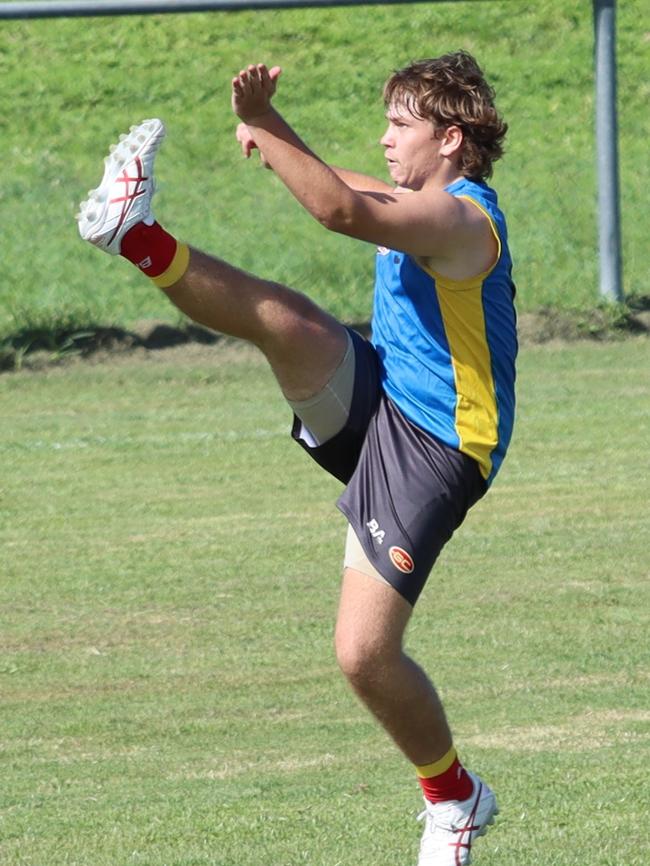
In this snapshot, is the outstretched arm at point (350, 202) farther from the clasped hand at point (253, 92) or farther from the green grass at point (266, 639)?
the green grass at point (266, 639)

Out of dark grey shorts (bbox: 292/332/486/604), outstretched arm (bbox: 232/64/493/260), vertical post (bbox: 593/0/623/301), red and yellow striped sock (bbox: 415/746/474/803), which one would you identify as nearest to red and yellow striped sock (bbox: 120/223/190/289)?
outstretched arm (bbox: 232/64/493/260)

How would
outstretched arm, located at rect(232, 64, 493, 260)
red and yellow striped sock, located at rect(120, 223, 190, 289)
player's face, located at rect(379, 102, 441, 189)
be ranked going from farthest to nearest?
player's face, located at rect(379, 102, 441, 189), red and yellow striped sock, located at rect(120, 223, 190, 289), outstretched arm, located at rect(232, 64, 493, 260)

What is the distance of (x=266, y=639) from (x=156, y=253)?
10.9 ft

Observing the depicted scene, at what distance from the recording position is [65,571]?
9484 mm

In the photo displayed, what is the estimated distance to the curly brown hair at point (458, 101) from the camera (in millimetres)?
5348

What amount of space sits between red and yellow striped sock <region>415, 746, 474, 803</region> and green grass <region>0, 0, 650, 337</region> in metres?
9.77

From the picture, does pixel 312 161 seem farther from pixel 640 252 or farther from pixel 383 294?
pixel 640 252

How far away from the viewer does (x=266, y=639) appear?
831 cm

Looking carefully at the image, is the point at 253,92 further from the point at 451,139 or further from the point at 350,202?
the point at 451,139

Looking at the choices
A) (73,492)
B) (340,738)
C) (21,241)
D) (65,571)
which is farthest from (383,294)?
(21,241)

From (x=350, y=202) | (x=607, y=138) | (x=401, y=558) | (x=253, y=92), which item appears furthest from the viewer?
(x=607, y=138)

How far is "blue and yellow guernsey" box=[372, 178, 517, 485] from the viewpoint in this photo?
5.28 m

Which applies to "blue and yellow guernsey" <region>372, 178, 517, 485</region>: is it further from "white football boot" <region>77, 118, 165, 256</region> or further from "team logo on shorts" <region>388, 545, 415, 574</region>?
"white football boot" <region>77, 118, 165, 256</region>

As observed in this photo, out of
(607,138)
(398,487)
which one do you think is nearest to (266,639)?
(398,487)
